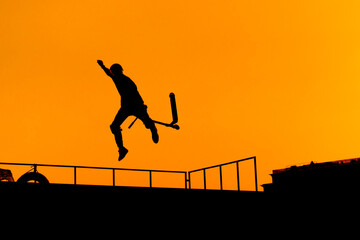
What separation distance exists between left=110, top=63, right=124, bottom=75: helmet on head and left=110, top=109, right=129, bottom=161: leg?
117 cm

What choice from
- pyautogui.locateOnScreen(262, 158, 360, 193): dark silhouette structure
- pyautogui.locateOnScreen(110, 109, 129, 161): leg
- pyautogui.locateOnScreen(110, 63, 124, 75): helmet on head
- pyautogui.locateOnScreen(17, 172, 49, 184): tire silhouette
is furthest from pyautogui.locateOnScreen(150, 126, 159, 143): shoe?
pyautogui.locateOnScreen(262, 158, 360, 193): dark silhouette structure

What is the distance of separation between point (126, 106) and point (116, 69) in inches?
44.7

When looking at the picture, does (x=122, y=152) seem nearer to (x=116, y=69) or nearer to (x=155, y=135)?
(x=155, y=135)

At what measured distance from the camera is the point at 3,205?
1747 cm

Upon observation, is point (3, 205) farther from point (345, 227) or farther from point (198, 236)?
point (345, 227)

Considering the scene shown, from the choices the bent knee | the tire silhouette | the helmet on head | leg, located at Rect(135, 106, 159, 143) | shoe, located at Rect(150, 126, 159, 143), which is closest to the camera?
the helmet on head

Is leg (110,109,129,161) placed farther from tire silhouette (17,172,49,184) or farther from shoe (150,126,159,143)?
tire silhouette (17,172,49,184)

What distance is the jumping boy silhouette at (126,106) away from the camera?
60.5ft

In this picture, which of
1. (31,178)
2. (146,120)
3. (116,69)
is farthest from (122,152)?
(31,178)

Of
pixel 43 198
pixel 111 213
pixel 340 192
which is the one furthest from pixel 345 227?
pixel 43 198

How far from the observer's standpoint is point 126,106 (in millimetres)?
18656

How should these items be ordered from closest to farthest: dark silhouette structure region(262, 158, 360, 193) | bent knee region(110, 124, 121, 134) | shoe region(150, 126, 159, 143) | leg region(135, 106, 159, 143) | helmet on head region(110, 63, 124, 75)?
helmet on head region(110, 63, 124, 75), leg region(135, 106, 159, 143), bent knee region(110, 124, 121, 134), shoe region(150, 126, 159, 143), dark silhouette structure region(262, 158, 360, 193)

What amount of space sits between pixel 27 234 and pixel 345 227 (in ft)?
38.6

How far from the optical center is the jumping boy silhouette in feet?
60.5
